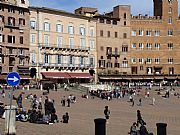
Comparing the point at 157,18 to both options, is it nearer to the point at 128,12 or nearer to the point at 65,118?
the point at 128,12

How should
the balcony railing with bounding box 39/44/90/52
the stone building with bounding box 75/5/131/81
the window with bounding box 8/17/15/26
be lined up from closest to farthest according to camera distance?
the window with bounding box 8/17/15/26 < the balcony railing with bounding box 39/44/90/52 < the stone building with bounding box 75/5/131/81

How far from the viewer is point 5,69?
198 ft

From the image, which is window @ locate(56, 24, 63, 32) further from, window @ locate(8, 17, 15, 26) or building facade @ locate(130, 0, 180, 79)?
building facade @ locate(130, 0, 180, 79)

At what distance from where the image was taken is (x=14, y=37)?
6253 cm

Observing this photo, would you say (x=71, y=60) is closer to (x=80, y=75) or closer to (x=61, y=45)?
(x=80, y=75)

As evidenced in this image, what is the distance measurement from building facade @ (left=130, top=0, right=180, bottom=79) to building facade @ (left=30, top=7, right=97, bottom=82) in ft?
37.3

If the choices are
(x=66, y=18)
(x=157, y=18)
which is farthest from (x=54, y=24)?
(x=157, y=18)

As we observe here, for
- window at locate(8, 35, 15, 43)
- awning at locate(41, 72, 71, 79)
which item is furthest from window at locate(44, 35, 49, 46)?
window at locate(8, 35, 15, 43)

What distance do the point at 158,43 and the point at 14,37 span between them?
35.0 meters

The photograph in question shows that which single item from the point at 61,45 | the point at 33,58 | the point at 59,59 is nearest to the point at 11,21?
the point at 33,58

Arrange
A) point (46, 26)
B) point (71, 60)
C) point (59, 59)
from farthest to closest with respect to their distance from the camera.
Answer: point (71, 60), point (59, 59), point (46, 26)

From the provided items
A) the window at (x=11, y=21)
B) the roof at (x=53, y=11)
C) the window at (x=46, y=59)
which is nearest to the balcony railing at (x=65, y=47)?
the window at (x=46, y=59)

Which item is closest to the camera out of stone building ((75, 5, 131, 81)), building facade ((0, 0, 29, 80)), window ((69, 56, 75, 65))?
building facade ((0, 0, 29, 80))

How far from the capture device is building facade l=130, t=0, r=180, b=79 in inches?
3191
